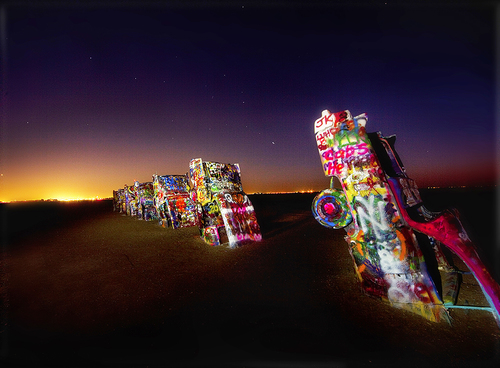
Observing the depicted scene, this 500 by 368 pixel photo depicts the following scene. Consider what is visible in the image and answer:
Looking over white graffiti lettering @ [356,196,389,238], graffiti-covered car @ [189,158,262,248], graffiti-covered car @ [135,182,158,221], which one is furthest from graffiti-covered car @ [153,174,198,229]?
white graffiti lettering @ [356,196,389,238]

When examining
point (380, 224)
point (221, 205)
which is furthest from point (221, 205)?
point (380, 224)

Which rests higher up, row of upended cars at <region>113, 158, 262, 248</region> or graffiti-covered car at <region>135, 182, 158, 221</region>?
graffiti-covered car at <region>135, 182, 158, 221</region>

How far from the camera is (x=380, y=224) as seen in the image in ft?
10.7

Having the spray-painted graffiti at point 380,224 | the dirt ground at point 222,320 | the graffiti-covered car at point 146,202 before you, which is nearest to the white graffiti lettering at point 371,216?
the spray-painted graffiti at point 380,224

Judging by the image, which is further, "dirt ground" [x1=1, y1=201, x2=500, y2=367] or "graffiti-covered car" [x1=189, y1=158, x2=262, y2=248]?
"graffiti-covered car" [x1=189, y1=158, x2=262, y2=248]

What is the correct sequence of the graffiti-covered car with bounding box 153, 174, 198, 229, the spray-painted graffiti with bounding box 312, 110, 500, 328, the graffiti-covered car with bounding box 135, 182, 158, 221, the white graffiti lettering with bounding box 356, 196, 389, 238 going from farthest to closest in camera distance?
the graffiti-covered car with bounding box 135, 182, 158, 221 → the graffiti-covered car with bounding box 153, 174, 198, 229 → the white graffiti lettering with bounding box 356, 196, 389, 238 → the spray-painted graffiti with bounding box 312, 110, 500, 328

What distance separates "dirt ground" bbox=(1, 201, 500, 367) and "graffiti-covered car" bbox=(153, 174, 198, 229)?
17.0 feet

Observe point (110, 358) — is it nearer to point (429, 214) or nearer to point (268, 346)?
point (268, 346)

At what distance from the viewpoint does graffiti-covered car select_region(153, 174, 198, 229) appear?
1066 cm

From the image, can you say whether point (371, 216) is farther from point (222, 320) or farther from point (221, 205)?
point (221, 205)

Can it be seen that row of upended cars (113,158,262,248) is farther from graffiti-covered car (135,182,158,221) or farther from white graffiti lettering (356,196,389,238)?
graffiti-covered car (135,182,158,221)

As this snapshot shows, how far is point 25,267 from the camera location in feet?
18.0

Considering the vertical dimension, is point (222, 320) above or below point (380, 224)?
below

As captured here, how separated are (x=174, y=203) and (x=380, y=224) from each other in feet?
31.9
